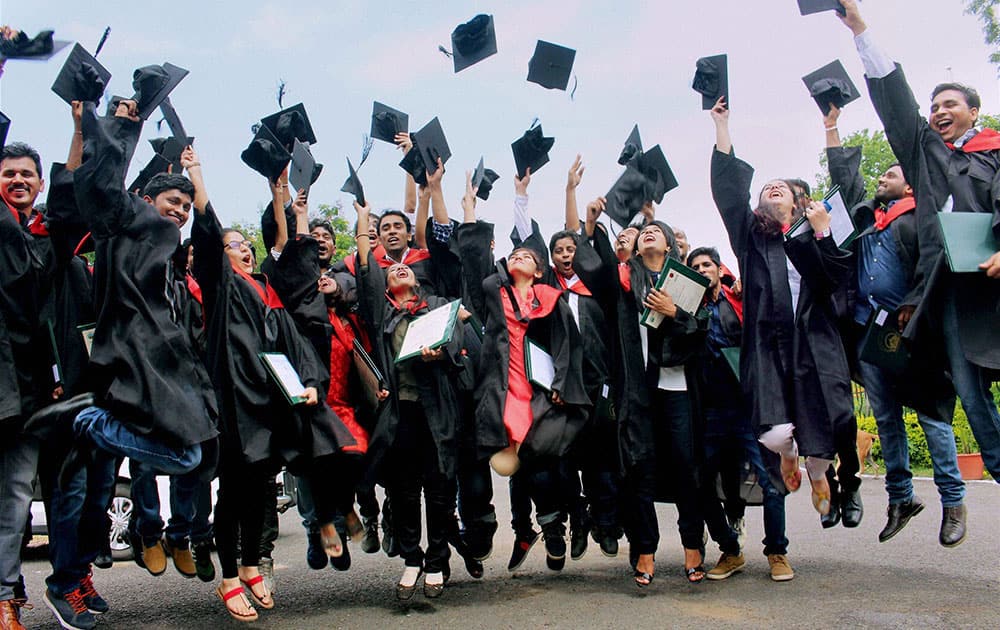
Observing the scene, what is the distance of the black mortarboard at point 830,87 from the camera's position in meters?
5.48

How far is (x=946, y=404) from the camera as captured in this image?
491 cm

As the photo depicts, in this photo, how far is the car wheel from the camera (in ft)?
25.7

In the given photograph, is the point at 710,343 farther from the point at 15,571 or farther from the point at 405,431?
the point at 15,571

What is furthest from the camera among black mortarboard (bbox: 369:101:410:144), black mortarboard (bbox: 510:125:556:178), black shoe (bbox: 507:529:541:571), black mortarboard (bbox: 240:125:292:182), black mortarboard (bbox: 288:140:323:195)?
black mortarboard (bbox: 369:101:410:144)

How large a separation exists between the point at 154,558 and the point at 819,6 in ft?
16.5

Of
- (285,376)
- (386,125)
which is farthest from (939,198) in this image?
(386,125)

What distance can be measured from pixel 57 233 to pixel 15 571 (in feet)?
5.69

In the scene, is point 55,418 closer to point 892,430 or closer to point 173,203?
point 173,203

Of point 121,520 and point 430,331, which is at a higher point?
point 430,331

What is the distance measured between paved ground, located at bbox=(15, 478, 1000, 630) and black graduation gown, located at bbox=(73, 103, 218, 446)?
1409 millimetres

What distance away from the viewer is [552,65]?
685 cm

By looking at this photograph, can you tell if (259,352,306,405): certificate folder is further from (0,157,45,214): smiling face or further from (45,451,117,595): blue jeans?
(0,157,45,214): smiling face

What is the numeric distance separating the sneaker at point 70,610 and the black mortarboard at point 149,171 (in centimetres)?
253

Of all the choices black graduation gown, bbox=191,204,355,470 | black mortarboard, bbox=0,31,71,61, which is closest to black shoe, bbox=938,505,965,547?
black graduation gown, bbox=191,204,355,470
